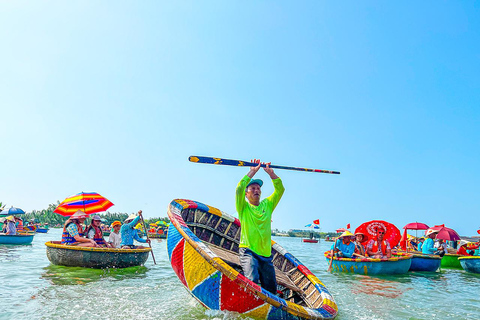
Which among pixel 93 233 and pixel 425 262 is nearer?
pixel 93 233

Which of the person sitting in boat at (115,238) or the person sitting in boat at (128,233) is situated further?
the person sitting in boat at (115,238)

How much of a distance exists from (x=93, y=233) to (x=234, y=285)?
25.0ft

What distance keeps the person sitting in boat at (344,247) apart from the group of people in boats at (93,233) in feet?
21.8

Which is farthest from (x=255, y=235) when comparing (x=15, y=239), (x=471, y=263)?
(x=15, y=239)

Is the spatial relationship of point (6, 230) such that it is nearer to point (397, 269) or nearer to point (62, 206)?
point (62, 206)

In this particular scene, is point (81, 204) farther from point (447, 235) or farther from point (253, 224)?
point (447, 235)

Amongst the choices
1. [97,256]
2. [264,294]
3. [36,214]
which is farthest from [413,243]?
[36,214]

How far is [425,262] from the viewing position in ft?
42.6

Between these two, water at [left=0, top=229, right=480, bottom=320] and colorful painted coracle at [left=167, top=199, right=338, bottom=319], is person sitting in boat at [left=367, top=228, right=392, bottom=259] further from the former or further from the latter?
colorful painted coracle at [left=167, top=199, right=338, bottom=319]

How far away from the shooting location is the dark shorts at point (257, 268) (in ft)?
15.2

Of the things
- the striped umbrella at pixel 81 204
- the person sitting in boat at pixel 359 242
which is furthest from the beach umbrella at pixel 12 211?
the person sitting in boat at pixel 359 242

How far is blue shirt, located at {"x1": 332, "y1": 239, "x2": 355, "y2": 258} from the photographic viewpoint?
11461 millimetres

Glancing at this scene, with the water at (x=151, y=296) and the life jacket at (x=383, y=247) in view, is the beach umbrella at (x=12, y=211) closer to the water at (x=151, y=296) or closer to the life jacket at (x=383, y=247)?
the water at (x=151, y=296)

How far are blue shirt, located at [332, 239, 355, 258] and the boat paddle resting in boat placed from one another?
9.95 feet
